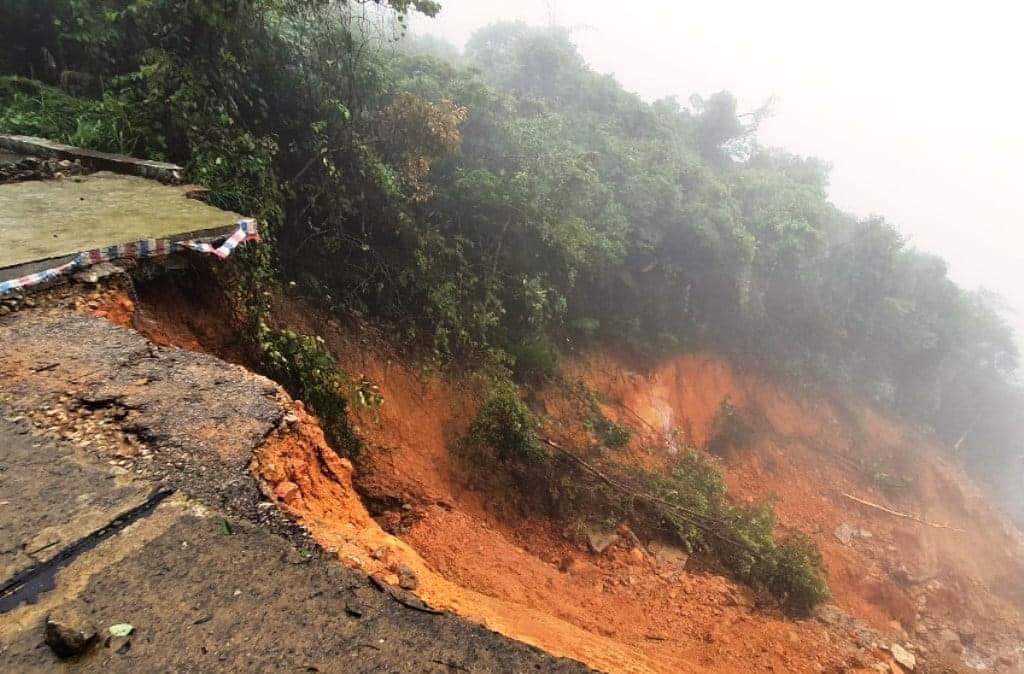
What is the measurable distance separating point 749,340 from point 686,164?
4.30 meters

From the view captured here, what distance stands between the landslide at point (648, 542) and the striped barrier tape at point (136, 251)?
0.35 m

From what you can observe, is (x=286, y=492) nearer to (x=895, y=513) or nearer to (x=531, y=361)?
(x=531, y=361)

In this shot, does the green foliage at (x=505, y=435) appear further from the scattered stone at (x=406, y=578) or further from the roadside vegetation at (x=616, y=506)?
the scattered stone at (x=406, y=578)

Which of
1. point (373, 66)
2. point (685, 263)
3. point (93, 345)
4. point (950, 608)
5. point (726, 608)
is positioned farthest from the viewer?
point (685, 263)

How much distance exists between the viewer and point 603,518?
6199mm

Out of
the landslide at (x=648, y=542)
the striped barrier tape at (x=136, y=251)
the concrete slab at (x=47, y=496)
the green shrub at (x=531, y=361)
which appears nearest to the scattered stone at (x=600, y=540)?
the landslide at (x=648, y=542)

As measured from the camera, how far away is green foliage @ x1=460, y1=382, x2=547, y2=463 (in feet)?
20.5

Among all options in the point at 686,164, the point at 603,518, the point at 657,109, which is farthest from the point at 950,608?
the point at 657,109

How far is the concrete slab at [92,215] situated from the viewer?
3.49 metres

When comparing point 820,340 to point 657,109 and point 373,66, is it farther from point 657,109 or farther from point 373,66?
point 373,66

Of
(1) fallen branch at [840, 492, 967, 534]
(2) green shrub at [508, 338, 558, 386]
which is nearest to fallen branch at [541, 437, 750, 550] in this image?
(2) green shrub at [508, 338, 558, 386]

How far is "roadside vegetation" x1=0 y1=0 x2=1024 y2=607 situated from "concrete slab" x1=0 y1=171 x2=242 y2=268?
1.41ft

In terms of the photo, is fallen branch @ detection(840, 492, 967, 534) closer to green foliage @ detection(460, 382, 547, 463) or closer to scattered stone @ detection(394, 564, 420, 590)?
green foliage @ detection(460, 382, 547, 463)

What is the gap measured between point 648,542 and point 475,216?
4.80 metres
